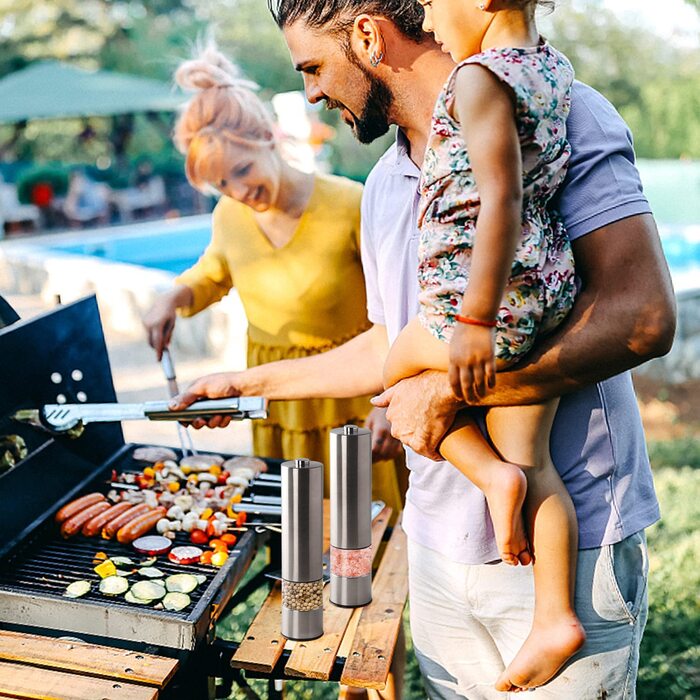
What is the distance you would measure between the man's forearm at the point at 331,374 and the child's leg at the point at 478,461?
49 cm

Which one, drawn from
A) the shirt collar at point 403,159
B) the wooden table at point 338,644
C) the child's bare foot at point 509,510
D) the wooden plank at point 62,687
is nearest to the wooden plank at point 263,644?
the wooden table at point 338,644

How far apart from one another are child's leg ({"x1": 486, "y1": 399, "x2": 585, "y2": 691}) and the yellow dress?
4.81 feet

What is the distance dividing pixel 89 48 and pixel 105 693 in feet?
79.1

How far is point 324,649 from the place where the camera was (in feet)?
6.27

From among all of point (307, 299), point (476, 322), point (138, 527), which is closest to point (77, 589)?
point (138, 527)

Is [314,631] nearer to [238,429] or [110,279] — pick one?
[238,429]

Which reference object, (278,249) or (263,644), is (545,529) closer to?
(263,644)

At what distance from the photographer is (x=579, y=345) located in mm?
1485

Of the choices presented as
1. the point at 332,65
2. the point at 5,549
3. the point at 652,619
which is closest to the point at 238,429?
the point at 652,619

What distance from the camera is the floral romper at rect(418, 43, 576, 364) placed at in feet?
4.62

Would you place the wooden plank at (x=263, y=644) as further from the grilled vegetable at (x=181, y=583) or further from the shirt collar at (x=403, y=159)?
the shirt collar at (x=403, y=159)

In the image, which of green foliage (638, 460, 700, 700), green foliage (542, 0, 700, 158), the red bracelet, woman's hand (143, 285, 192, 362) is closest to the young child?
the red bracelet

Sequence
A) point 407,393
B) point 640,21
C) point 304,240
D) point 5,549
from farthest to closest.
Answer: point 640,21 < point 304,240 < point 5,549 < point 407,393

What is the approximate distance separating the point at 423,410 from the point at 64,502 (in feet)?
3.95
